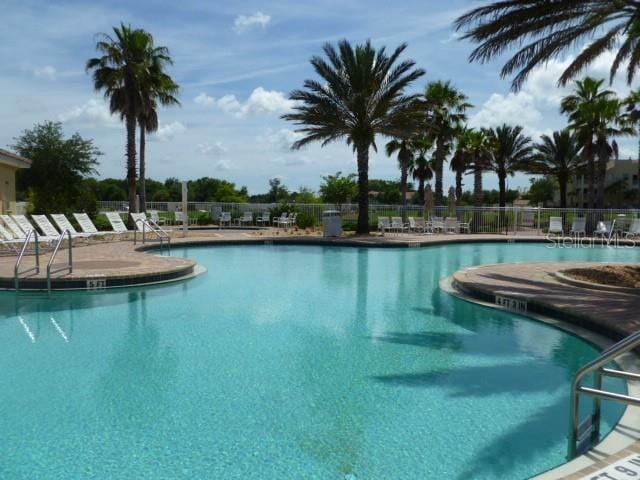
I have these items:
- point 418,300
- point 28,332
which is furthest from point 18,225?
point 418,300

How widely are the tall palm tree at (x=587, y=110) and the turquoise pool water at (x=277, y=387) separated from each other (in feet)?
77.2

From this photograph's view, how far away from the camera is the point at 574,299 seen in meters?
8.26

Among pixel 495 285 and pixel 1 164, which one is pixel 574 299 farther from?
pixel 1 164

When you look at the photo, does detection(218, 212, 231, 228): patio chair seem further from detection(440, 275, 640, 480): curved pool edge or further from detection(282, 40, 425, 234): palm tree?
detection(440, 275, 640, 480): curved pool edge

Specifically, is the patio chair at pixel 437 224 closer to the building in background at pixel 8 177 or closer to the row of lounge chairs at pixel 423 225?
the row of lounge chairs at pixel 423 225

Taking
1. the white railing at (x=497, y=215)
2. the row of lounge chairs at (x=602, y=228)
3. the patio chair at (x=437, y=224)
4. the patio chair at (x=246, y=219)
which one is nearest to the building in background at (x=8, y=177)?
the white railing at (x=497, y=215)

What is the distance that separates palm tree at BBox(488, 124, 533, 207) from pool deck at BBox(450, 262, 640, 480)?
25.8 m

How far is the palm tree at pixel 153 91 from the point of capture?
25594mm

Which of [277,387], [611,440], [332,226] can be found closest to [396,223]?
[332,226]

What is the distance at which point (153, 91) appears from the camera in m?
26.4

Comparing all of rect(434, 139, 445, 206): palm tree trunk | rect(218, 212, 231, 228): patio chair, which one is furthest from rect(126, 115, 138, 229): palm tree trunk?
rect(434, 139, 445, 206): palm tree trunk

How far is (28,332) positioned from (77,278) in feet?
9.48

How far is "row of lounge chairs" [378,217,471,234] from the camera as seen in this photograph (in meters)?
24.0

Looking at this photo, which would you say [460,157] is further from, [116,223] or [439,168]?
[116,223]
